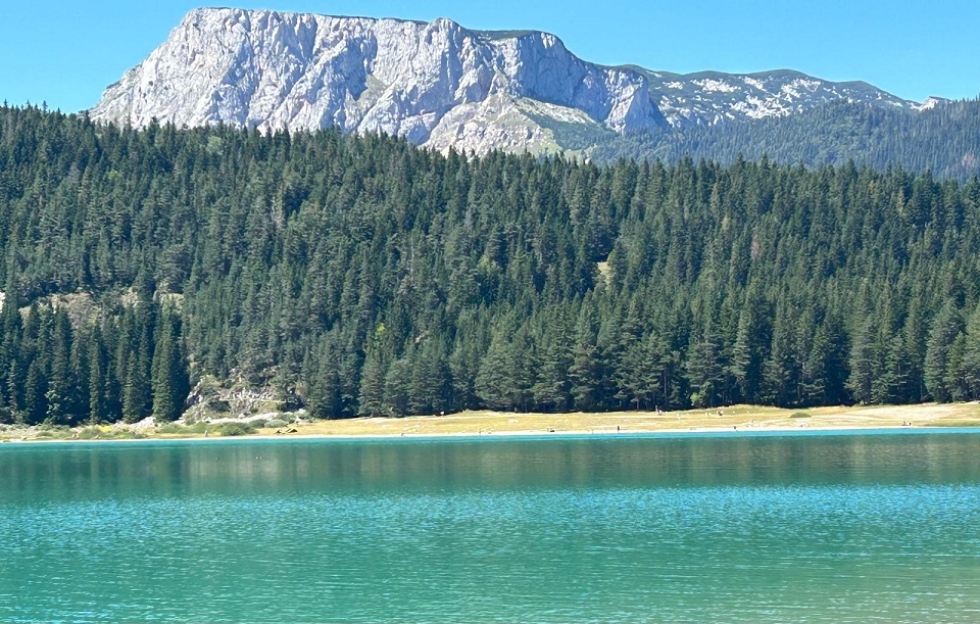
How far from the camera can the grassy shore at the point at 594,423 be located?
5866 inches

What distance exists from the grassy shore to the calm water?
135ft

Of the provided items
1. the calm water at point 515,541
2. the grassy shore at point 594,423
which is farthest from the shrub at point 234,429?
the calm water at point 515,541

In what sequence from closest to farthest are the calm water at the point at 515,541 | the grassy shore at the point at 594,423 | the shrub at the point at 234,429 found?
the calm water at the point at 515,541 < the grassy shore at the point at 594,423 < the shrub at the point at 234,429

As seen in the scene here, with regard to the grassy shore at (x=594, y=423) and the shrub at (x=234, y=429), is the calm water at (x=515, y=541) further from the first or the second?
the shrub at (x=234, y=429)

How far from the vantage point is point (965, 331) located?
16175 cm

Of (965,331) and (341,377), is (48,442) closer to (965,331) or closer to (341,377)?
(341,377)

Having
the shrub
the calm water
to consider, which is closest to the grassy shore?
the shrub

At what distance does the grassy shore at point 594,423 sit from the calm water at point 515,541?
1620 inches

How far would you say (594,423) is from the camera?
161 metres

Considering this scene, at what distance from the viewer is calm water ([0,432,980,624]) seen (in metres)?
46.1

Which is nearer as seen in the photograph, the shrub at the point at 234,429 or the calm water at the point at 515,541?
the calm water at the point at 515,541

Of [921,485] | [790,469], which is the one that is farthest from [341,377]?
[921,485]

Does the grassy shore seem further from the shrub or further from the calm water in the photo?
the calm water

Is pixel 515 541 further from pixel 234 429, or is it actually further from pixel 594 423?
pixel 234 429
